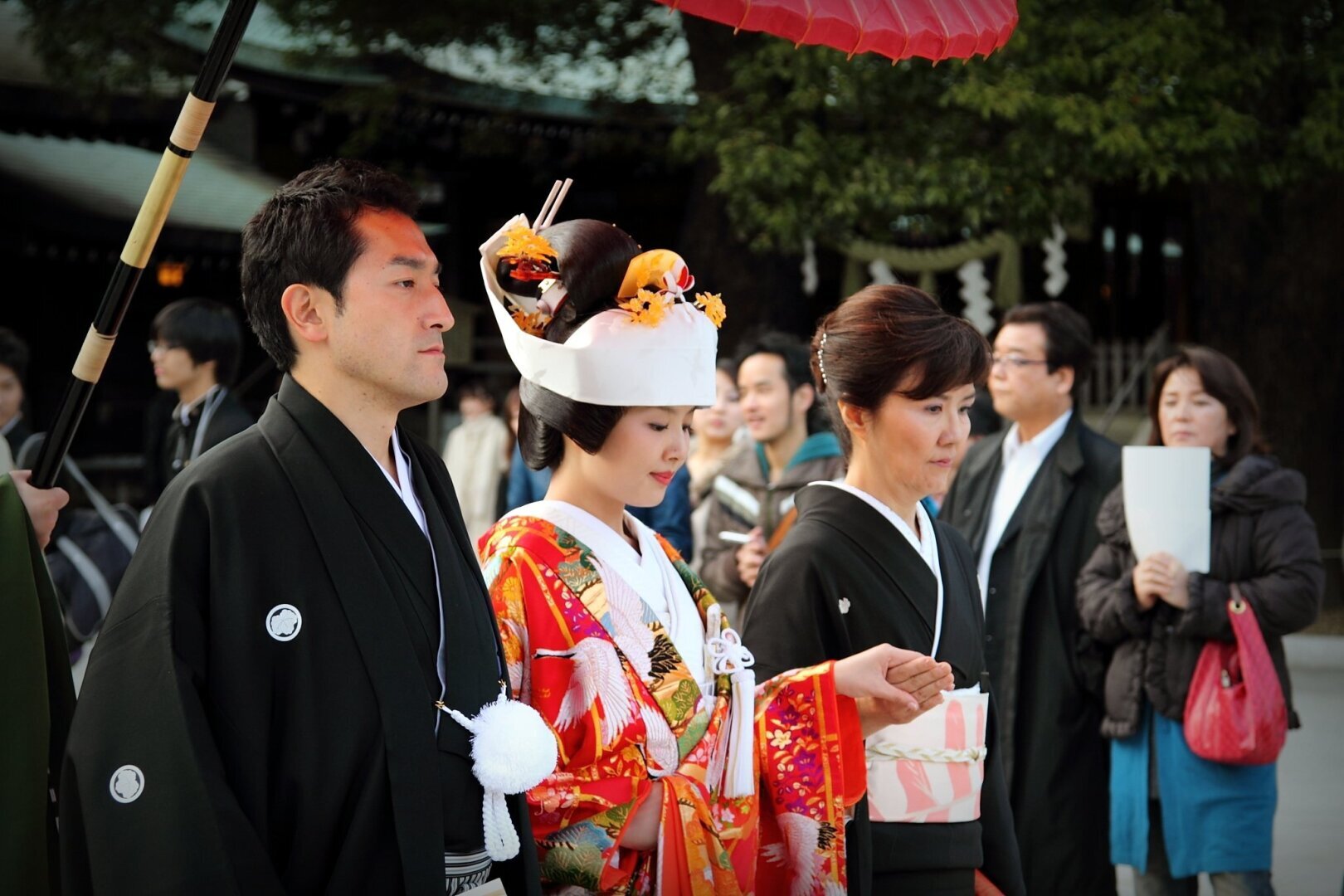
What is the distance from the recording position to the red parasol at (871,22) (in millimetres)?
2125

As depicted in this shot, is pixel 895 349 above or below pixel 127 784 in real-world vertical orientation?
above

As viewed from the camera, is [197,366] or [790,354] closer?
[790,354]

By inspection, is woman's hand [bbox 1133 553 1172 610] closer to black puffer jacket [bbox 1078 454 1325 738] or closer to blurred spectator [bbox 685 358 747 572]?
black puffer jacket [bbox 1078 454 1325 738]

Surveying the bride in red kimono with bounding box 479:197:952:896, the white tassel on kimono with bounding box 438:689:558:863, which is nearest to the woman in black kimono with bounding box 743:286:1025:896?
the bride in red kimono with bounding box 479:197:952:896

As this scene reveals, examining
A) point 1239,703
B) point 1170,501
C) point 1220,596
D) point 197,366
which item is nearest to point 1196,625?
point 1220,596

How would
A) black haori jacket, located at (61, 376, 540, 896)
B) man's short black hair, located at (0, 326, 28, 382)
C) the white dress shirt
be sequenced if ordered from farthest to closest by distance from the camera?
man's short black hair, located at (0, 326, 28, 382) → the white dress shirt → black haori jacket, located at (61, 376, 540, 896)

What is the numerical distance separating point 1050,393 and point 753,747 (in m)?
2.43

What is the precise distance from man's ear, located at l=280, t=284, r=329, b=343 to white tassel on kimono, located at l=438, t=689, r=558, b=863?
62cm

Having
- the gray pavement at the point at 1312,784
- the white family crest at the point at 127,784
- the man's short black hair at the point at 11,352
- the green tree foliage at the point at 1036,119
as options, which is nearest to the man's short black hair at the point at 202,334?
the man's short black hair at the point at 11,352

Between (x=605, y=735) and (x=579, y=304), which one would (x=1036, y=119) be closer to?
(x=579, y=304)

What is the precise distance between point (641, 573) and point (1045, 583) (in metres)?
2.31

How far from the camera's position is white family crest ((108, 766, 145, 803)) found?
6.60 feet

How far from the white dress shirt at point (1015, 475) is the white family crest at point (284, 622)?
3.04m

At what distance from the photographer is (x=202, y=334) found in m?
5.72
